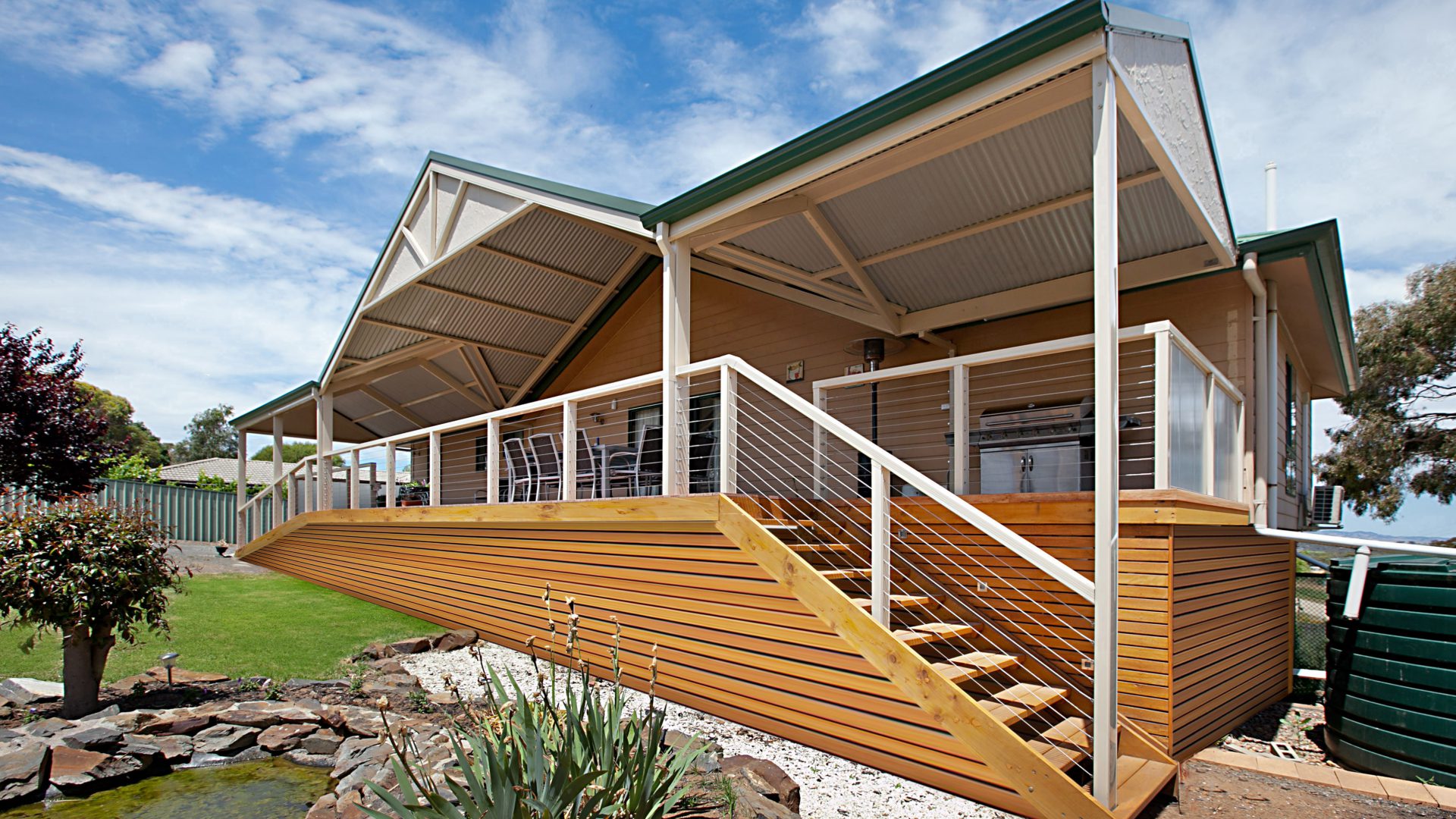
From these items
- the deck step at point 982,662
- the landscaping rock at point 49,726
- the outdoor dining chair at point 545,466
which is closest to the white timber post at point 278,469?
the outdoor dining chair at point 545,466

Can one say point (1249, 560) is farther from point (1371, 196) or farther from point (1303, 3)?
point (1371, 196)

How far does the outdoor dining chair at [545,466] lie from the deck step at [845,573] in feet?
13.5

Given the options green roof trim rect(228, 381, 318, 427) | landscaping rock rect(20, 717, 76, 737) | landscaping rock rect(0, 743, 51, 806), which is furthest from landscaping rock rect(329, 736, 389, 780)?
green roof trim rect(228, 381, 318, 427)

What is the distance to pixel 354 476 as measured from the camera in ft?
40.4

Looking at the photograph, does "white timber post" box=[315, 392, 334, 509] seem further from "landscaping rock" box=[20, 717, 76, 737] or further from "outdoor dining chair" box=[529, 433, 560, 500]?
"landscaping rock" box=[20, 717, 76, 737]

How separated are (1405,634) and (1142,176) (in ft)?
12.1

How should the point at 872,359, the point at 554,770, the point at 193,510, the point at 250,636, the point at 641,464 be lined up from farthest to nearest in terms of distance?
the point at 193,510, the point at 872,359, the point at 641,464, the point at 250,636, the point at 554,770

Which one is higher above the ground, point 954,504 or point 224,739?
point 954,504

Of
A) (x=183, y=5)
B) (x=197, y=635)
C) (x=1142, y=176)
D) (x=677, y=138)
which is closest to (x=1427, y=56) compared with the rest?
(x=677, y=138)

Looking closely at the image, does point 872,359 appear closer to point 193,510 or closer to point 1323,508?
point 1323,508

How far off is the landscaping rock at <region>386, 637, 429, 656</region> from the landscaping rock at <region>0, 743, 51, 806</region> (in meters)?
3.31

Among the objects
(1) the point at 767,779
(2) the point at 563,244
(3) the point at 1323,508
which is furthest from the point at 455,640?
(3) the point at 1323,508

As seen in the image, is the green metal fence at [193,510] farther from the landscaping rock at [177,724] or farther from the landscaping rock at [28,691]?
the landscaping rock at [177,724]

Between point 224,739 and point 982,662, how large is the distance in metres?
5.55
